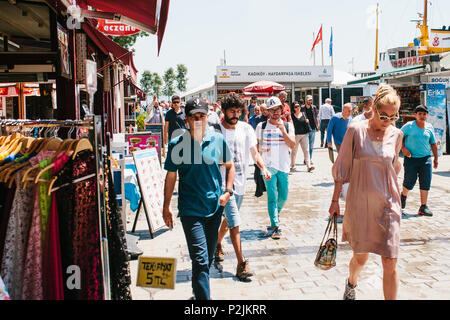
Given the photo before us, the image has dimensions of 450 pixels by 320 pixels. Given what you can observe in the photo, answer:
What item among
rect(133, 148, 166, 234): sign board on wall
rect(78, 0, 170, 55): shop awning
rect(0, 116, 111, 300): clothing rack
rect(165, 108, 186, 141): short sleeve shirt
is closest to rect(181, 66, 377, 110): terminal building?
rect(165, 108, 186, 141): short sleeve shirt

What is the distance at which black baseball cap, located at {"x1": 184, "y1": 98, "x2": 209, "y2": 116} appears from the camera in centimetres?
399

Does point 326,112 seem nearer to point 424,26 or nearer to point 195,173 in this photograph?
point 195,173

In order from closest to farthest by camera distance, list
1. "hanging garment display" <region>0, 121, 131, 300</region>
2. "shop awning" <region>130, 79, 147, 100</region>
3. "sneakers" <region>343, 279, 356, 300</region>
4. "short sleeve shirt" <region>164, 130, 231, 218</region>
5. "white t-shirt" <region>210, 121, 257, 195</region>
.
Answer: "hanging garment display" <region>0, 121, 131, 300</region> < "short sleeve shirt" <region>164, 130, 231, 218</region> < "sneakers" <region>343, 279, 356, 300</region> < "white t-shirt" <region>210, 121, 257, 195</region> < "shop awning" <region>130, 79, 147, 100</region>

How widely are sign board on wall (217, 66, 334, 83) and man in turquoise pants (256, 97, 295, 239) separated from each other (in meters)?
24.2

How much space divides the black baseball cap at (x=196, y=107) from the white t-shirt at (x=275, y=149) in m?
2.68

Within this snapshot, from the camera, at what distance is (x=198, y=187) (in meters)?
3.89

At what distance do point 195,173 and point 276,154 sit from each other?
9.43 ft

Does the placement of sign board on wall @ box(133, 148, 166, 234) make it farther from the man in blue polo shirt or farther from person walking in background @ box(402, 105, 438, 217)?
person walking in background @ box(402, 105, 438, 217)

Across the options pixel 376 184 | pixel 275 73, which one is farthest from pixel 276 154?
pixel 275 73

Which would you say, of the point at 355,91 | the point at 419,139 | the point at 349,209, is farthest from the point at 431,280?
the point at 355,91

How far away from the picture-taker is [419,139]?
7691 millimetres

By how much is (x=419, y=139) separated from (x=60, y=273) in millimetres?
6491
